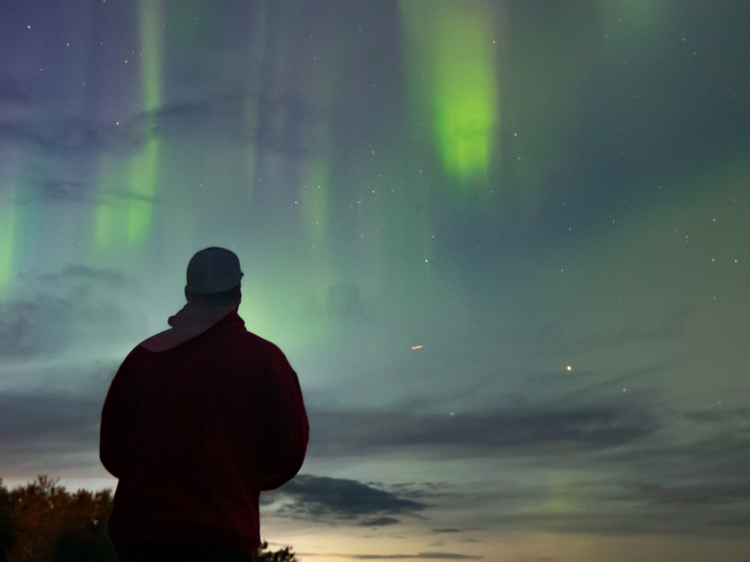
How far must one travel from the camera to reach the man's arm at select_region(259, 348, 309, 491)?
9.86 feet

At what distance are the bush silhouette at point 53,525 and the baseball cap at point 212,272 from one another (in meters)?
Answer: 14.0

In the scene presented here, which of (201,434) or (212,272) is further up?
(212,272)

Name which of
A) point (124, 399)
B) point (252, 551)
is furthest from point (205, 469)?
point (124, 399)

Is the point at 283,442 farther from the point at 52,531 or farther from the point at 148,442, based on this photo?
the point at 52,531

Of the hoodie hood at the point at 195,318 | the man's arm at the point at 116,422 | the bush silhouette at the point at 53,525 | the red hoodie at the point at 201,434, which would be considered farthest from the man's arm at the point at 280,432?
the bush silhouette at the point at 53,525

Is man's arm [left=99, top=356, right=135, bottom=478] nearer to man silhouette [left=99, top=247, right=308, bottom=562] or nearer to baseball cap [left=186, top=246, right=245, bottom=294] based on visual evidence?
man silhouette [left=99, top=247, right=308, bottom=562]

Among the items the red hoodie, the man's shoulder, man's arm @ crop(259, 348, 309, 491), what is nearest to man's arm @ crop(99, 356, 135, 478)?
the red hoodie

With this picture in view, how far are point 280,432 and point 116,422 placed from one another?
2.61ft

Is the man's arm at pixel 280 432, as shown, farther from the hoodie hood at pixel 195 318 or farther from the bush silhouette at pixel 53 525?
the bush silhouette at pixel 53 525

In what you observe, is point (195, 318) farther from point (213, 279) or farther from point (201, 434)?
point (201, 434)

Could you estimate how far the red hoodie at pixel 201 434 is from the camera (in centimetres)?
279

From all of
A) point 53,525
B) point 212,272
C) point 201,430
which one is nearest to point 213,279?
point 212,272

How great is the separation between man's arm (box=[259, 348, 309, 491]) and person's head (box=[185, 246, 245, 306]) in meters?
0.40

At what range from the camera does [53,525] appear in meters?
15.9
